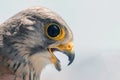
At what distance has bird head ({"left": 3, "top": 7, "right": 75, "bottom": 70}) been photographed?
1230cm

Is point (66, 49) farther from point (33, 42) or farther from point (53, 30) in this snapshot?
point (33, 42)

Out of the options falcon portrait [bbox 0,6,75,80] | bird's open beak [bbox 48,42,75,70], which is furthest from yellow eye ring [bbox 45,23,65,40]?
bird's open beak [bbox 48,42,75,70]

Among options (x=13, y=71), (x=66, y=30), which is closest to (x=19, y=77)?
(x=13, y=71)

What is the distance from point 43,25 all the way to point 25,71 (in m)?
0.70

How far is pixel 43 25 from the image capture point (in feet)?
40.4

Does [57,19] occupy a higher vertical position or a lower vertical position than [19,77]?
higher

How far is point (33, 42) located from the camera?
40.5 ft

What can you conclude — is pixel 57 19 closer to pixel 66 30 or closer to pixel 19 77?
pixel 66 30

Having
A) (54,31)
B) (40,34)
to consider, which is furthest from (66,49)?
(40,34)

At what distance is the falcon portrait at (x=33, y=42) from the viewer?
40.2 ft

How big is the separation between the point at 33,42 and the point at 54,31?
34cm

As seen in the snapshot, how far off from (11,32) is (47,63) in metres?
0.69

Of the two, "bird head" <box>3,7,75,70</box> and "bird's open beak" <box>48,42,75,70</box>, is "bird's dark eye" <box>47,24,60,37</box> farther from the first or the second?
"bird's open beak" <box>48,42,75,70</box>

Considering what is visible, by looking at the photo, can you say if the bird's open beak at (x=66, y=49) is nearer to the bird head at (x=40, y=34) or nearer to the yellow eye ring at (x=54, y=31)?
the bird head at (x=40, y=34)
